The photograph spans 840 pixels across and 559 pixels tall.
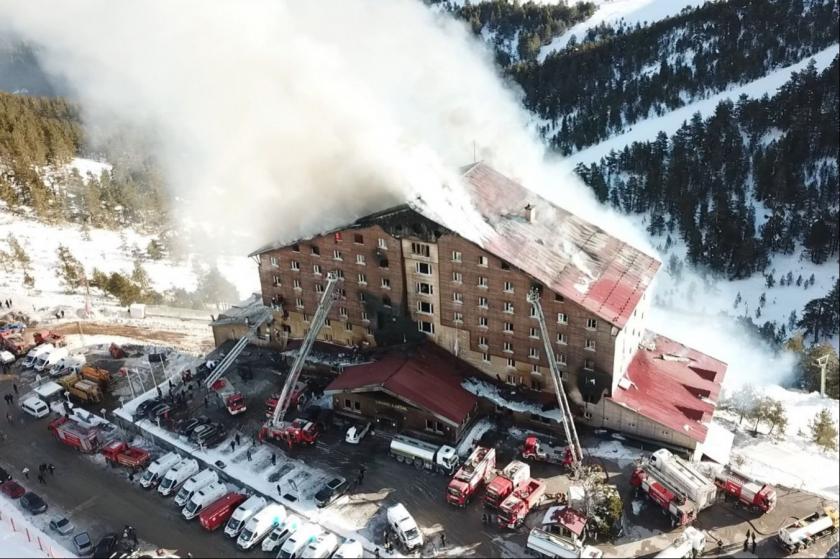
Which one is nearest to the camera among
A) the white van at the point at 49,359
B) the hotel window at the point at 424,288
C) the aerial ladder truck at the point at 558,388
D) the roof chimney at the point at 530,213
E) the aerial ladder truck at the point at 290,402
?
the aerial ladder truck at the point at 558,388

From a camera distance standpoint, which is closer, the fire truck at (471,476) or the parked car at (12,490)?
the fire truck at (471,476)

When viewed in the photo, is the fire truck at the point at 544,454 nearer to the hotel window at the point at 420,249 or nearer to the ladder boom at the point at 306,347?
the hotel window at the point at 420,249

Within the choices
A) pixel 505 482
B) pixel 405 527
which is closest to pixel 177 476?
pixel 405 527

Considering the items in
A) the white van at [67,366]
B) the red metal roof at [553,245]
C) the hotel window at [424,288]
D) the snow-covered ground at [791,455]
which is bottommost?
the snow-covered ground at [791,455]

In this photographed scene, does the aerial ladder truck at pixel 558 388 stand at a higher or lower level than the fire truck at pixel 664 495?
higher

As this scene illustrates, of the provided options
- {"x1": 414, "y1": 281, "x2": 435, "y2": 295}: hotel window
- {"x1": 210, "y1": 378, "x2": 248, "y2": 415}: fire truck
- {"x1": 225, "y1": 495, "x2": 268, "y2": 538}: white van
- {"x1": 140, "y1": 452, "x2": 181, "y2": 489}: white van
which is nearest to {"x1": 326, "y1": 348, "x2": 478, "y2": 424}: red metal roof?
{"x1": 414, "y1": 281, "x2": 435, "y2": 295}: hotel window

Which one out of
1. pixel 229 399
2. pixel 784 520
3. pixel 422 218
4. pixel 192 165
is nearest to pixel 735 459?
pixel 784 520

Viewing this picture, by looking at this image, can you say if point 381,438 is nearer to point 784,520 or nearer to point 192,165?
point 784,520

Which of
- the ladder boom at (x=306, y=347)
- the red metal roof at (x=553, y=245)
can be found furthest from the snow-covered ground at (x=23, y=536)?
the red metal roof at (x=553, y=245)
